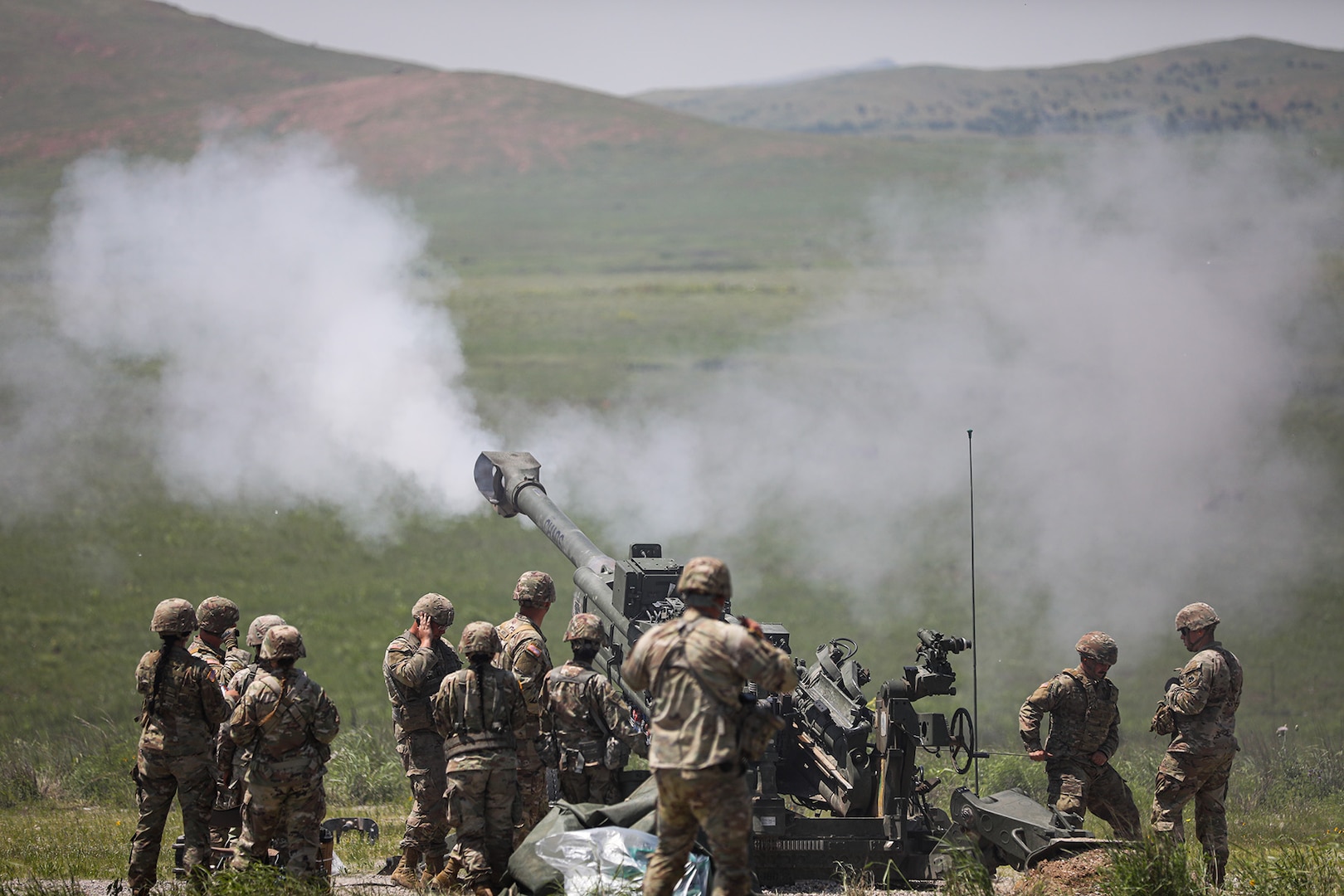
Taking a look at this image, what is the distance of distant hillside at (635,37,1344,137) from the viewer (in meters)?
71.1

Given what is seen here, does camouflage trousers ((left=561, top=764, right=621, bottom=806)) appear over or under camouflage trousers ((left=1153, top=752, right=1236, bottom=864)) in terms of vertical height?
over

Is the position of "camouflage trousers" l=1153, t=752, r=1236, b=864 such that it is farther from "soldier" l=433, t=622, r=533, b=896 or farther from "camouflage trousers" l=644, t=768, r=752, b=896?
"soldier" l=433, t=622, r=533, b=896

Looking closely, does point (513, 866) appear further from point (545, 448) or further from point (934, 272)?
point (934, 272)

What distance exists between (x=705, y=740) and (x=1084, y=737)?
4820 millimetres

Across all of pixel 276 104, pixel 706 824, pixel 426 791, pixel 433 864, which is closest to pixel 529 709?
pixel 426 791

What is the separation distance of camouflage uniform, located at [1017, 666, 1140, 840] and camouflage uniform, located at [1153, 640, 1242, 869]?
557 mm

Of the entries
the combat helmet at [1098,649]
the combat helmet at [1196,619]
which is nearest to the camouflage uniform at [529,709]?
the combat helmet at [1098,649]

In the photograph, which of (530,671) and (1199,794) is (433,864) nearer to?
(530,671)

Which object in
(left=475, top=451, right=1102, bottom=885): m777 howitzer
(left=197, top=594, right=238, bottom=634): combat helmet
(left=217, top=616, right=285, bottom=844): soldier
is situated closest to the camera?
(left=217, top=616, right=285, bottom=844): soldier

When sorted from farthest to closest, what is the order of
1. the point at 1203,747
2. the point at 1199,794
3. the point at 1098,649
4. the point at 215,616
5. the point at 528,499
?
the point at 528,499 → the point at 1098,649 → the point at 1199,794 → the point at 1203,747 → the point at 215,616

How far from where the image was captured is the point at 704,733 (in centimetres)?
762

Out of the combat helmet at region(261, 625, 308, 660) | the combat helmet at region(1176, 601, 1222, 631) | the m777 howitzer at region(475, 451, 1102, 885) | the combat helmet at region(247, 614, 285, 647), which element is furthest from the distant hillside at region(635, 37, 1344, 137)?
the combat helmet at region(261, 625, 308, 660)

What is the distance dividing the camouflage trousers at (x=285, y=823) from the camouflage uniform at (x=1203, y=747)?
20.3 ft

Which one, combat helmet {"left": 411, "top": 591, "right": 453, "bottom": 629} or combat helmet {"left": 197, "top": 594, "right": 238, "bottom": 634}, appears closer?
combat helmet {"left": 197, "top": 594, "right": 238, "bottom": 634}
